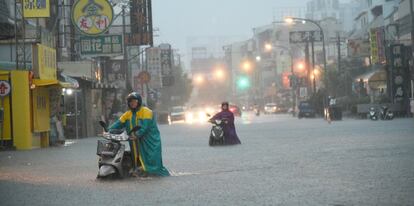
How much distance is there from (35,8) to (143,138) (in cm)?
1611

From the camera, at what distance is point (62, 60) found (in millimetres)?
49344

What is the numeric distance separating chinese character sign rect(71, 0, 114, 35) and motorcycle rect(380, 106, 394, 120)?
21.8m

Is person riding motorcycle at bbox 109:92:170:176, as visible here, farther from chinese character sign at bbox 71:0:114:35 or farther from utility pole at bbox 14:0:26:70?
chinese character sign at bbox 71:0:114:35

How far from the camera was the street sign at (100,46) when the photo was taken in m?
47.1

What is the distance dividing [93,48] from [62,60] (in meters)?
3.03

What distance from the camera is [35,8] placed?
29891 millimetres

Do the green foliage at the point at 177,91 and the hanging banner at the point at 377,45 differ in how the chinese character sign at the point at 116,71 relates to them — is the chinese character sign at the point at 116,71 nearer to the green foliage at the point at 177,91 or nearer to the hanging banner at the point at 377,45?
the hanging banner at the point at 377,45

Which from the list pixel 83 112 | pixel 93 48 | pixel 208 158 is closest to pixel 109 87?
pixel 93 48

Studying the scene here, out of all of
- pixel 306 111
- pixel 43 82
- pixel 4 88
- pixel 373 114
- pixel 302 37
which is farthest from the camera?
pixel 302 37

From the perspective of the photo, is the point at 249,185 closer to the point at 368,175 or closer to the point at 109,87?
the point at 368,175

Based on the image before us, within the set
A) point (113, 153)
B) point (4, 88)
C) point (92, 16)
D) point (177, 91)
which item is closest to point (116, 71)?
point (92, 16)

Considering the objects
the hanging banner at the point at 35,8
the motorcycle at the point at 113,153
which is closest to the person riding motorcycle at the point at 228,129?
the hanging banner at the point at 35,8

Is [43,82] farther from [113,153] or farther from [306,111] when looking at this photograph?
[306,111]

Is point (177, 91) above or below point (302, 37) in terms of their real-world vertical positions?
below
